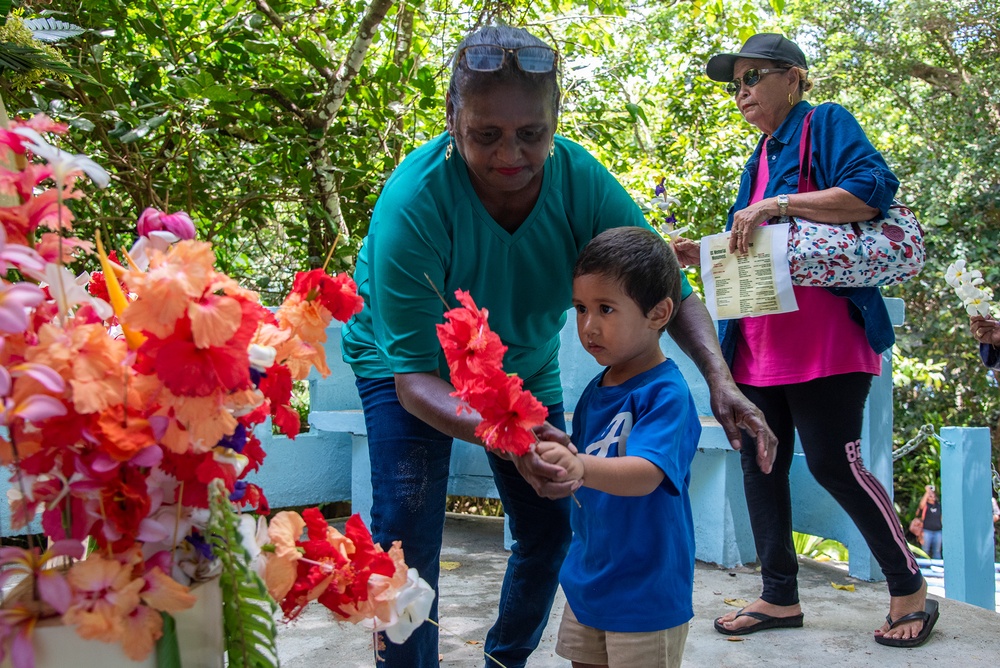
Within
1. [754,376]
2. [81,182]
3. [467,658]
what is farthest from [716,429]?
[81,182]

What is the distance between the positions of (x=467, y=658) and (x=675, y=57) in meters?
7.16

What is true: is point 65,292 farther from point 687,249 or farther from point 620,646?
point 687,249

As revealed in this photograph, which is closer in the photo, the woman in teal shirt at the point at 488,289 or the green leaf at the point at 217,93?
the woman in teal shirt at the point at 488,289

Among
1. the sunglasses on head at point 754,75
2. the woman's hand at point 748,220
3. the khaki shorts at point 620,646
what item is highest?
the sunglasses on head at point 754,75

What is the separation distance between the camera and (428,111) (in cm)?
558

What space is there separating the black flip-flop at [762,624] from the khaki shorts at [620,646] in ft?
4.07

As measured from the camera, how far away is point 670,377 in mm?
2178

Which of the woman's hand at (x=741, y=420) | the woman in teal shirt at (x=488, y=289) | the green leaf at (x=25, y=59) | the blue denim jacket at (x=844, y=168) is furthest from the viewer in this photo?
the blue denim jacket at (x=844, y=168)

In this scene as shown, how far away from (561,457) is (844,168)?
6.16 ft

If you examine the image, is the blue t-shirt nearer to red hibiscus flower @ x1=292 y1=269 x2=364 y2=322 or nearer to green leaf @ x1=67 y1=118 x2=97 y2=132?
red hibiscus flower @ x1=292 y1=269 x2=364 y2=322

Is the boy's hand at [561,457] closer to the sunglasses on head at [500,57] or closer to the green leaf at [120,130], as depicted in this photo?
the sunglasses on head at [500,57]

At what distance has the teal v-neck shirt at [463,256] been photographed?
2.10 m

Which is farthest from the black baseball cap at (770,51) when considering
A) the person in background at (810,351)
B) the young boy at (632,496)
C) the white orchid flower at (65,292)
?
the white orchid flower at (65,292)

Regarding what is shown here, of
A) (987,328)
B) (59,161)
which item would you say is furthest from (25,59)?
(987,328)
